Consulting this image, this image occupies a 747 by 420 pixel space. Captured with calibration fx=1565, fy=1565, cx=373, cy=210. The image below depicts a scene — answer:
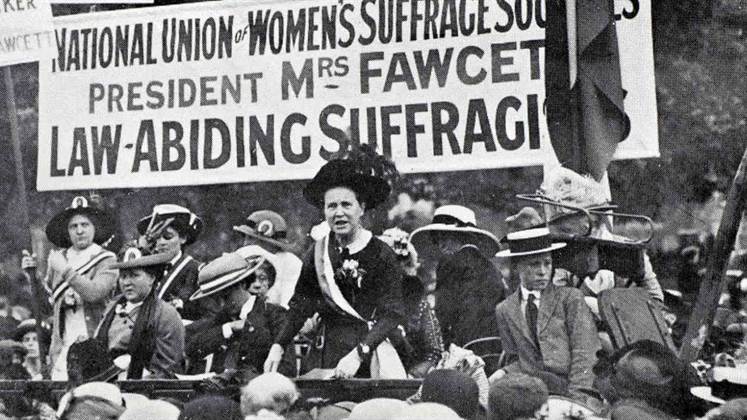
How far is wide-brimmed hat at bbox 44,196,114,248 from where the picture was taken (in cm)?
925

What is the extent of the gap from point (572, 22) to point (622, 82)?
1.43 feet

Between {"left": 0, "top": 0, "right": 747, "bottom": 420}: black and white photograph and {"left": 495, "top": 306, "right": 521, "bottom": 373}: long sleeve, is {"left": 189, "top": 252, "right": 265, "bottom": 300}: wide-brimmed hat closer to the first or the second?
{"left": 0, "top": 0, "right": 747, "bottom": 420}: black and white photograph

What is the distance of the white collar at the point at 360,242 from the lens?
8.80 metres

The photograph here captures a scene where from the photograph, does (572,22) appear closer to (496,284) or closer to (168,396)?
(496,284)

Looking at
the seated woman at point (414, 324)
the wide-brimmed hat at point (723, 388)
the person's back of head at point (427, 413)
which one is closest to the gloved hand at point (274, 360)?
the seated woman at point (414, 324)

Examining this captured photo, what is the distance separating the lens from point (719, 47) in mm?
8477

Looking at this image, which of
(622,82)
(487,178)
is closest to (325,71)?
(487,178)

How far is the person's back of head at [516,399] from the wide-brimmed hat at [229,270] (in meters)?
2.02

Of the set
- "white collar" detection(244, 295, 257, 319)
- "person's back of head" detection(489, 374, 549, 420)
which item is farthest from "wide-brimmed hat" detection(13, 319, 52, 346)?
"person's back of head" detection(489, 374, 549, 420)

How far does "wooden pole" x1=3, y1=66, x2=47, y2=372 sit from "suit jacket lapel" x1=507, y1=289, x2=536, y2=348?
2790 mm

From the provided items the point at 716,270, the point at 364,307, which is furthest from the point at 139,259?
the point at 716,270

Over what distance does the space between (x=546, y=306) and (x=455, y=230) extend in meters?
0.67

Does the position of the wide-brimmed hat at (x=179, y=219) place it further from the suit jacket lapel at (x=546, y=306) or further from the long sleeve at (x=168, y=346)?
the suit jacket lapel at (x=546, y=306)

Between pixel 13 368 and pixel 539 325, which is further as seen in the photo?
pixel 13 368
